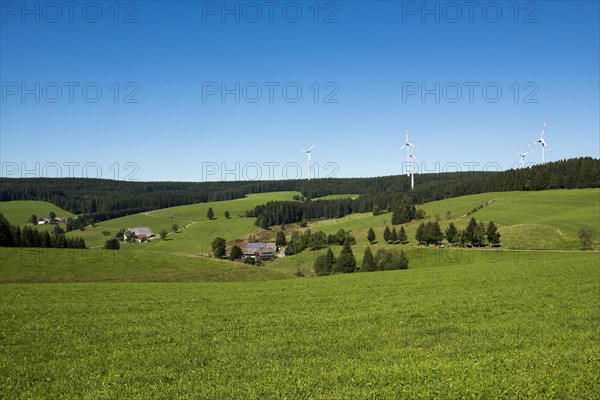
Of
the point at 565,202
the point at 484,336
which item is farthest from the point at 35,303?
the point at 565,202

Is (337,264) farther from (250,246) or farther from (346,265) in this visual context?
(250,246)

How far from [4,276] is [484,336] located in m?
57.3

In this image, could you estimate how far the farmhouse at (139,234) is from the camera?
169m

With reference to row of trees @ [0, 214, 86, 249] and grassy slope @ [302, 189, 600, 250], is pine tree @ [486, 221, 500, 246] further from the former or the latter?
row of trees @ [0, 214, 86, 249]

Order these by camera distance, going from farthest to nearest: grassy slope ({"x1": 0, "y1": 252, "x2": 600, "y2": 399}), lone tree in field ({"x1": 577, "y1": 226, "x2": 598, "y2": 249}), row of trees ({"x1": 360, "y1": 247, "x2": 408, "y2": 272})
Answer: lone tree in field ({"x1": 577, "y1": 226, "x2": 598, "y2": 249})
row of trees ({"x1": 360, "y1": 247, "x2": 408, "y2": 272})
grassy slope ({"x1": 0, "y1": 252, "x2": 600, "y2": 399})

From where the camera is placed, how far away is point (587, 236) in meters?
91.4

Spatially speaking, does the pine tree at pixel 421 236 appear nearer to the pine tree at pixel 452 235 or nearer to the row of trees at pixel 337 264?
the pine tree at pixel 452 235

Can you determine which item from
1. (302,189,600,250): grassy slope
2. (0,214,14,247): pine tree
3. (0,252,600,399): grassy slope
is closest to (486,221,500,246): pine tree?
(302,189,600,250): grassy slope

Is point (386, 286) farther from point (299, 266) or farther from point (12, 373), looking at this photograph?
point (299, 266)

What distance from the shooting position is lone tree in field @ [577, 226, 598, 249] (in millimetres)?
89625

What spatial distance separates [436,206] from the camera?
177125 mm

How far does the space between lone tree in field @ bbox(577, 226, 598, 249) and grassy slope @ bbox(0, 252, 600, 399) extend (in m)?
71.7

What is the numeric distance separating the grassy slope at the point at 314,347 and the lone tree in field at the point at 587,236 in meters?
71.7

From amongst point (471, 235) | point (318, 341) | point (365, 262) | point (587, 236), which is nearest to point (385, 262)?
point (365, 262)
